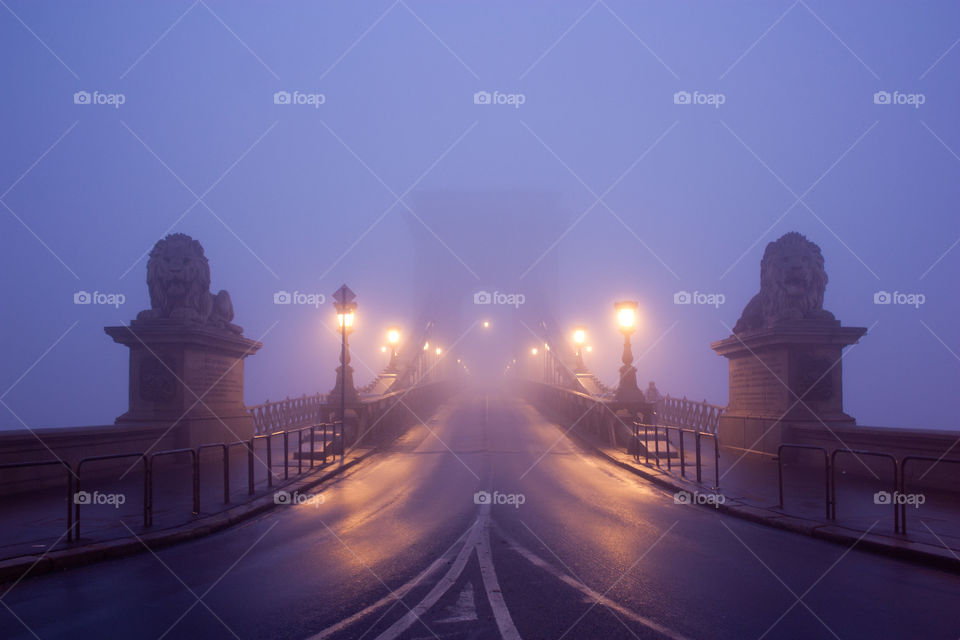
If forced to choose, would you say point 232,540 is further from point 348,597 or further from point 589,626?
point 589,626

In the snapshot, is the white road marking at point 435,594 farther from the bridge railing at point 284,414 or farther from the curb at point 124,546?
the bridge railing at point 284,414

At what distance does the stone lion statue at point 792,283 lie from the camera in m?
16.1

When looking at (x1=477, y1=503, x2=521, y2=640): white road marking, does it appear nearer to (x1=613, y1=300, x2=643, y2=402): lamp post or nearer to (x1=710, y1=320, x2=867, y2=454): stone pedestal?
(x1=710, y1=320, x2=867, y2=454): stone pedestal

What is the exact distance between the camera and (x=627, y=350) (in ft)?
61.2

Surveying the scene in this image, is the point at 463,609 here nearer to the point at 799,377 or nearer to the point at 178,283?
the point at 799,377

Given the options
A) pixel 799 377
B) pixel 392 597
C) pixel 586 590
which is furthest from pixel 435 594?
pixel 799 377

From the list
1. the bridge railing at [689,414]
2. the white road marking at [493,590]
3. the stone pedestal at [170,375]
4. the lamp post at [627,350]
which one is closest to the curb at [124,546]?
the white road marking at [493,590]

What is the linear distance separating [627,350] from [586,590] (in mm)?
13171

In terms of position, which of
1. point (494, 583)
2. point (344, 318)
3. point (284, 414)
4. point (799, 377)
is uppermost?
point (344, 318)

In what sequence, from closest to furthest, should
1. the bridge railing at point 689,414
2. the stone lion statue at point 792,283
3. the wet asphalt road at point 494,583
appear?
the wet asphalt road at point 494,583
the stone lion statue at point 792,283
the bridge railing at point 689,414

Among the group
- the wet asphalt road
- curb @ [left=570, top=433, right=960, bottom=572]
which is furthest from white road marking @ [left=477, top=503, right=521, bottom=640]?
curb @ [left=570, top=433, right=960, bottom=572]

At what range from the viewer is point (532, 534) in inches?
335

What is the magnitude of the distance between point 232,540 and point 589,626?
5265 millimetres

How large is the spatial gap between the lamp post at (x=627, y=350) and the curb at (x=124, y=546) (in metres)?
11.0
